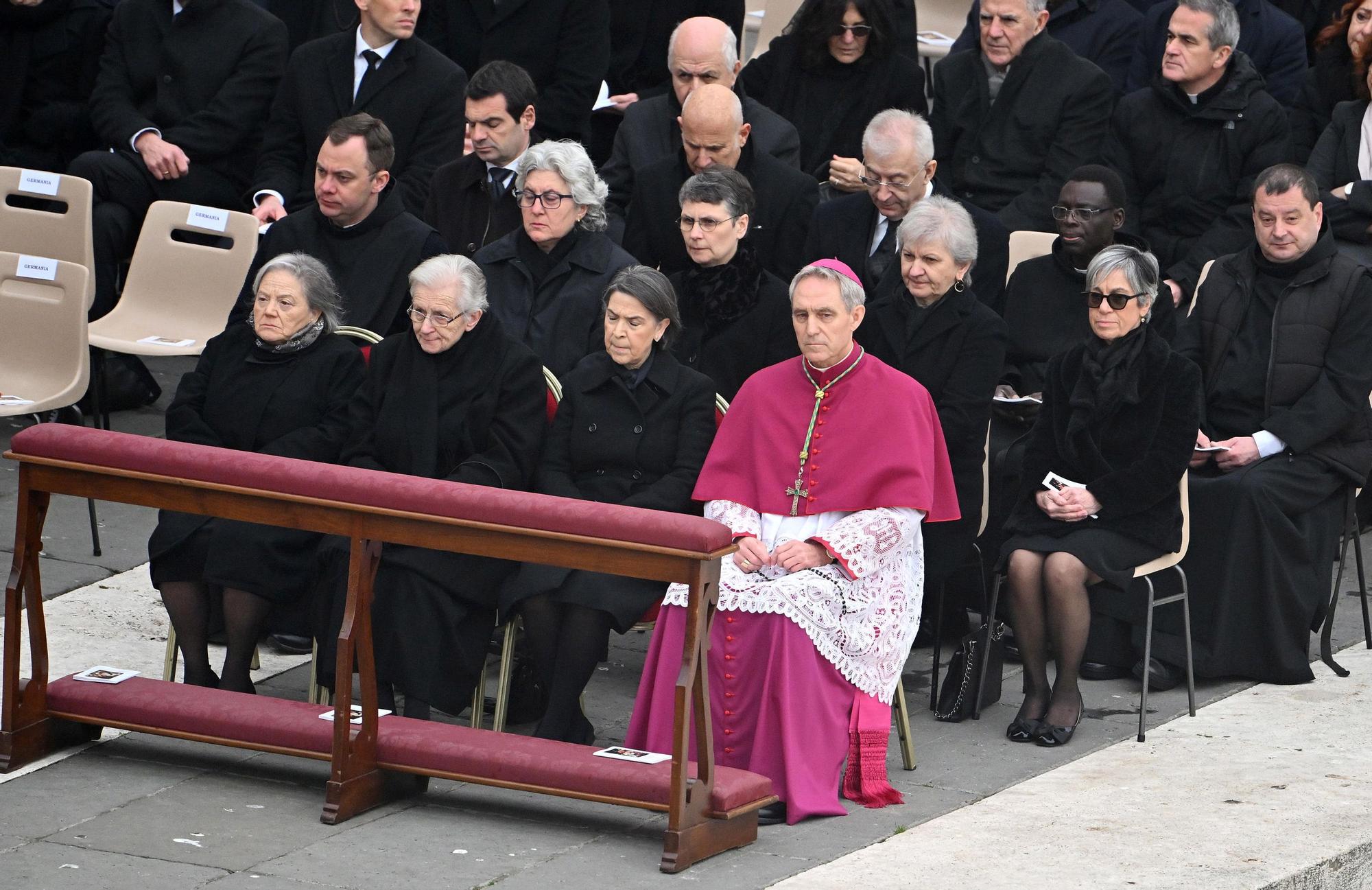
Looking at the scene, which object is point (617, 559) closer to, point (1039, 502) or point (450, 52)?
point (1039, 502)

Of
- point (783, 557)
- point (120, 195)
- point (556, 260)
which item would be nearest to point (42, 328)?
point (120, 195)

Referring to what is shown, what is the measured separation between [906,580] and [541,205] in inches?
75.6

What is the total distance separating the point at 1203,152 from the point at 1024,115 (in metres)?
0.76

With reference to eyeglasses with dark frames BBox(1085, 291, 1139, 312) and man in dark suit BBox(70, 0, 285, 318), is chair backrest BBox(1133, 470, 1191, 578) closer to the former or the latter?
eyeglasses with dark frames BBox(1085, 291, 1139, 312)

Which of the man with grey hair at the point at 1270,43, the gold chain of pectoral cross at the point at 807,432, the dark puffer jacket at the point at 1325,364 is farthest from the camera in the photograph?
the man with grey hair at the point at 1270,43

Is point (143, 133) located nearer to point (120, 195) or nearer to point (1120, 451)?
point (120, 195)

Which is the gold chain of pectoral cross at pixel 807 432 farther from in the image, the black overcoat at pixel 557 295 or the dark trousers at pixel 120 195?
the dark trousers at pixel 120 195

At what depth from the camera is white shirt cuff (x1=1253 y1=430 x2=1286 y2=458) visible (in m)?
6.91

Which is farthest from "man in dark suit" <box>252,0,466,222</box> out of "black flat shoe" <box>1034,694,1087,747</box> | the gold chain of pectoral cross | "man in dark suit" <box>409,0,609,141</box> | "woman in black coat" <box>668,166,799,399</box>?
"black flat shoe" <box>1034,694,1087,747</box>

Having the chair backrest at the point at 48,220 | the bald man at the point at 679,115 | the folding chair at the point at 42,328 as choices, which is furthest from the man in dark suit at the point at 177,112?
the bald man at the point at 679,115

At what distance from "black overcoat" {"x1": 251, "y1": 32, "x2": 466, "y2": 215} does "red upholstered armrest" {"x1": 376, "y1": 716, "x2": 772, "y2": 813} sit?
11.9 feet

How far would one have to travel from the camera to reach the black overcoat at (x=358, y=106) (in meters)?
8.49

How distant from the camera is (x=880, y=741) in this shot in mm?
5672

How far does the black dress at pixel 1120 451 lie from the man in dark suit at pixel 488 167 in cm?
234
